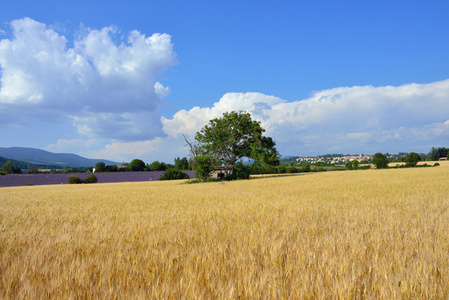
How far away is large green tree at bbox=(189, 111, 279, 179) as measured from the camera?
1560 inches

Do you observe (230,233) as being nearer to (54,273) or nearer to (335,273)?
(335,273)

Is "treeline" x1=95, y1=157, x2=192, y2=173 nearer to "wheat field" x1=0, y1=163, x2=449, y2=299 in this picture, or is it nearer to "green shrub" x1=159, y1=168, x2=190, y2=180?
"green shrub" x1=159, y1=168, x2=190, y2=180

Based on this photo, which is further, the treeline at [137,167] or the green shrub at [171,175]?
the treeline at [137,167]

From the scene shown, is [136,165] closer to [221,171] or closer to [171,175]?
[171,175]

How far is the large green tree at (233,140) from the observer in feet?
130

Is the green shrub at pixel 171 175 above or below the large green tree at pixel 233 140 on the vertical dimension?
below

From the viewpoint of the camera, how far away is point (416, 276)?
9.44 ft

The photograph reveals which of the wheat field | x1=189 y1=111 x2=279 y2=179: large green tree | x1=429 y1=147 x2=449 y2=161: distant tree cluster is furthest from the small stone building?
x1=429 y1=147 x2=449 y2=161: distant tree cluster

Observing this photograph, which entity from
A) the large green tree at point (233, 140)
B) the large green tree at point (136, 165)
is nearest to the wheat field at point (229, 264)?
the large green tree at point (233, 140)

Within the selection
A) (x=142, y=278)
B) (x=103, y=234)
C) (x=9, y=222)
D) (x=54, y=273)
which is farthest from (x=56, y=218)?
(x=142, y=278)

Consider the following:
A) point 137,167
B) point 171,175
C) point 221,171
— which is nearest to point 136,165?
point 137,167

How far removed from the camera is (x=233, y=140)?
40.8 metres

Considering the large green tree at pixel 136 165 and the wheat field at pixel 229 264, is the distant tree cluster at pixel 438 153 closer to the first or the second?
the large green tree at pixel 136 165

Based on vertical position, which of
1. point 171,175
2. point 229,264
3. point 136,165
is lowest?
point 171,175
